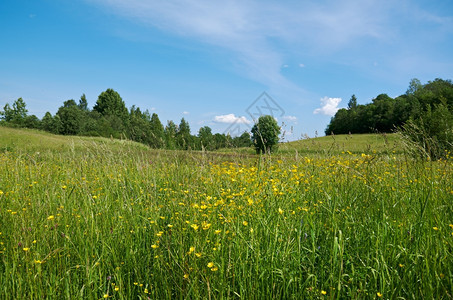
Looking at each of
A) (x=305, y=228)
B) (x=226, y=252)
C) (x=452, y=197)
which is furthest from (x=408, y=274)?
(x=452, y=197)

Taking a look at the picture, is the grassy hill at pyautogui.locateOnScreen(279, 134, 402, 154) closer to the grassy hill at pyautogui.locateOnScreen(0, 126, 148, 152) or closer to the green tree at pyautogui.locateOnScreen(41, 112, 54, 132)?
the grassy hill at pyautogui.locateOnScreen(0, 126, 148, 152)

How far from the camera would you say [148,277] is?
7.53 feet

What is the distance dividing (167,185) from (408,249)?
315 cm

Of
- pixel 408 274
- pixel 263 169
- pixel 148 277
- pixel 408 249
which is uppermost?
pixel 263 169

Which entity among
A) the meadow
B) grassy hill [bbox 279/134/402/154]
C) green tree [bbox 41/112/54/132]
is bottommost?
the meadow

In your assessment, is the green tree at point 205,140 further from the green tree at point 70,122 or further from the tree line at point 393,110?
the green tree at point 70,122

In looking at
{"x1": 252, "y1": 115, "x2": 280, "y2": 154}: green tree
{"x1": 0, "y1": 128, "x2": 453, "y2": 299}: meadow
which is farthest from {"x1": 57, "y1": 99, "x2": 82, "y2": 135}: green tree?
{"x1": 0, "y1": 128, "x2": 453, "y2": 299}: meadow

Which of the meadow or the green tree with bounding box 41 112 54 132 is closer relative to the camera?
the meadow

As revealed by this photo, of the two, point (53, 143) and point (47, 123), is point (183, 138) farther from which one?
point (47, 123)

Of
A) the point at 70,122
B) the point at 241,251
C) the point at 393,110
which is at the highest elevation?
the point at 393,110

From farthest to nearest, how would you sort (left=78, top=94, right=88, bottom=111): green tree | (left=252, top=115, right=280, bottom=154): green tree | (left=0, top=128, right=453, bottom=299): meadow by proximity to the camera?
(left=78, top=94, right=88, bottom=111): green tree < (left=252, top=115, right=280, bottom=154): green tree < (left=0, top=128, right=453, bottom=299): meadow

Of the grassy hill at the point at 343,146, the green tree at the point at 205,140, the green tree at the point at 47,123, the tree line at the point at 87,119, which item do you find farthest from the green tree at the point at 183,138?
the green tree at the point at 47,123

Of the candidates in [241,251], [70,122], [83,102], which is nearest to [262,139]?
[241,251]

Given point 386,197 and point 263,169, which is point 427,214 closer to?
point 386,197
